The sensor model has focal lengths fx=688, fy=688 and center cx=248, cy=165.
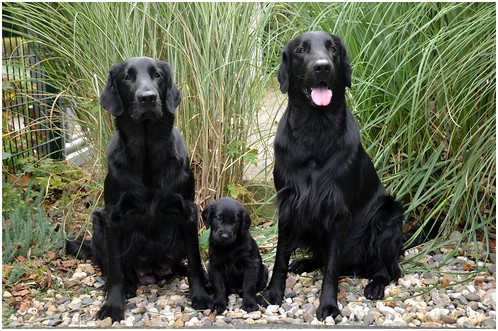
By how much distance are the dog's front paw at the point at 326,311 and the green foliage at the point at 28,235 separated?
166 centimetres

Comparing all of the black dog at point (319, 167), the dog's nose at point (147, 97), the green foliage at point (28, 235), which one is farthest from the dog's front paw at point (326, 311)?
the green foliage at point (28, 235)

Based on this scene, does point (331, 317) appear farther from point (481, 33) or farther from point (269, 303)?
point (481, 33)

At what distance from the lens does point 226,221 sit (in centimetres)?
329

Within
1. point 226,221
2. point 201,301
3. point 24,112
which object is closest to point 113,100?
point 226,221

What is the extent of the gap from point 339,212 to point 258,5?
1.68 m

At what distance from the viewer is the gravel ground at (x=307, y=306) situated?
3.13m

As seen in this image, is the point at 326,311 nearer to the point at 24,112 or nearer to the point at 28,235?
the point at 28,235

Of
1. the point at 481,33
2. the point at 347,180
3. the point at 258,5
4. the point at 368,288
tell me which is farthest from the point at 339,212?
the point at 258,5

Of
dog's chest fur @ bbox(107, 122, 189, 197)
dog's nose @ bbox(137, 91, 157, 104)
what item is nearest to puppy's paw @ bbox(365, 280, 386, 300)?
dog's chest fur @ bbox(107, 122, 189, 197)

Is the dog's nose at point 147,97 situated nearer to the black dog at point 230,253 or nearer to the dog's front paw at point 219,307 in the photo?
the black dog at point 230,253

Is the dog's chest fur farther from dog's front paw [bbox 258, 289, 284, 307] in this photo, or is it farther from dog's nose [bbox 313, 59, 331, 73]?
dog's nose [bbox 313, 59, 331, 73]

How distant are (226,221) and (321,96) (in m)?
0.75

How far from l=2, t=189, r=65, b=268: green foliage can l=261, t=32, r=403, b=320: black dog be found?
1405mm

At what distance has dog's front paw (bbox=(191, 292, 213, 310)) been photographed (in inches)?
129
